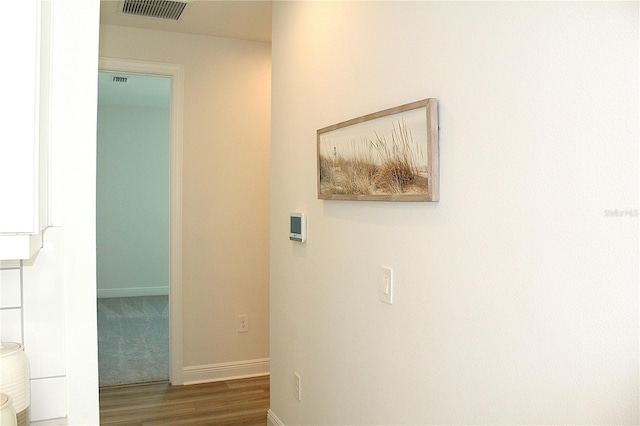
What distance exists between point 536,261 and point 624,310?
0.24m

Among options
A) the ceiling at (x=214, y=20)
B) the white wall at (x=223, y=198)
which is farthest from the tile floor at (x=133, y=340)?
the ceiling at (x=214, y=20)

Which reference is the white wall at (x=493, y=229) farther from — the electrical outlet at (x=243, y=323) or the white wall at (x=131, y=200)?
the white wall at (x=131, y=200)

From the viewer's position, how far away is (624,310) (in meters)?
1.09

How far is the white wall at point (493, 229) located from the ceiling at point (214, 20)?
1.18m

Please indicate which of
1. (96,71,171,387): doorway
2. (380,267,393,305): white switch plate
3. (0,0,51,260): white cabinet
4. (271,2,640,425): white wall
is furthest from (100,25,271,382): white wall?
(0,0,51,260): white cabinet

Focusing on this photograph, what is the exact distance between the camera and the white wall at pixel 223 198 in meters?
4.11

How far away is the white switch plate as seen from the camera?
1.93 m

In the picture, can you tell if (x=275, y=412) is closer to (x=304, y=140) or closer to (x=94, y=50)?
(x=304, y=140)

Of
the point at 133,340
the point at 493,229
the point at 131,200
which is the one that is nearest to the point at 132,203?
the point at 131,200

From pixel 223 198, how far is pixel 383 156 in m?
2.48

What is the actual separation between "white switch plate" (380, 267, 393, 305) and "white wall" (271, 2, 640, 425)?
0.10 feet

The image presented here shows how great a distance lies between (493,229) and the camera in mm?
1444

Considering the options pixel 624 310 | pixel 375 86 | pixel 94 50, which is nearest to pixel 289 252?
pixel 375 86

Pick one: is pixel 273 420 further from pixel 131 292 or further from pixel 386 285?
pixel 131 292
